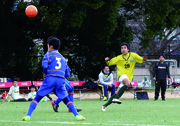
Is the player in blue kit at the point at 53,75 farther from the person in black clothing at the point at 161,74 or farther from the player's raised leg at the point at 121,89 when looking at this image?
the person in black clothing at the point at 161,74

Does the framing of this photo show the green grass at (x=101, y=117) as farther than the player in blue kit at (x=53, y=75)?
No

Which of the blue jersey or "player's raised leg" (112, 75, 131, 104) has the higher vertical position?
the blue jersey

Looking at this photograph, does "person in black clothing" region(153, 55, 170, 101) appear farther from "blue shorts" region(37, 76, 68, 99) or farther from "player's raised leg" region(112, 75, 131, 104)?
"blue shorts" region(37, 76, 68, 99)

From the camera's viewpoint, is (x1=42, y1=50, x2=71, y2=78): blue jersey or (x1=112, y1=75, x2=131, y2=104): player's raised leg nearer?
(x1=42, y1=50, x2=71, y2=78): blue jersey

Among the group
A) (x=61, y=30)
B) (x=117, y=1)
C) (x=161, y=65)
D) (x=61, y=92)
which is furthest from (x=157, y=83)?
(x=61, y=92)

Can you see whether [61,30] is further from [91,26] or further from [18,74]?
[18,74]

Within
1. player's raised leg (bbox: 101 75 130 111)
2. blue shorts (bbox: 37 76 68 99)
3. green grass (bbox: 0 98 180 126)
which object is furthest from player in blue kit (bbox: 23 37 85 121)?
player's raised leg (bbox: 101 75 130 111)

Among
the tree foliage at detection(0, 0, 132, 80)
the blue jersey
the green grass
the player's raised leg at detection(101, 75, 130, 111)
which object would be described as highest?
the tree foliage at detection(0, 0, 132, 80)

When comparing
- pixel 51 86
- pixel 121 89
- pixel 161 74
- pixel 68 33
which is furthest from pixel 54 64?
pixel 68 33

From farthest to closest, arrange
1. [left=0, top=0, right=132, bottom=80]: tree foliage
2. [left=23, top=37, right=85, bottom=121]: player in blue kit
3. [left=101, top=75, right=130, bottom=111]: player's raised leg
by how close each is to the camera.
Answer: [left=0, top=0, right=132, bottom=80]: tree foliage, [left=101, top=75, right=130, bottom=111]: player's raised leg, [left=23, top=37, right=85, bottom=121]: player in blue kit

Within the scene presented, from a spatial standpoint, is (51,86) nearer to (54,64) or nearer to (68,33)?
(54,64)

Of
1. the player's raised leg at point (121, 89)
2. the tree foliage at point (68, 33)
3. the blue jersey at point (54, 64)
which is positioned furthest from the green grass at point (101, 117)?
the tree foliage at point (68, 33)

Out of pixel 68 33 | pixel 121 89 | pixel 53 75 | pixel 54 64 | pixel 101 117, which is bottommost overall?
pixel 101 117

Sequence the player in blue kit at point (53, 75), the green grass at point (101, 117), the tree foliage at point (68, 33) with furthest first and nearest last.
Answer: the tree foliage at point (68, 33), the player in blue kit at point (53, 75), the green grass at point (101, 117)
